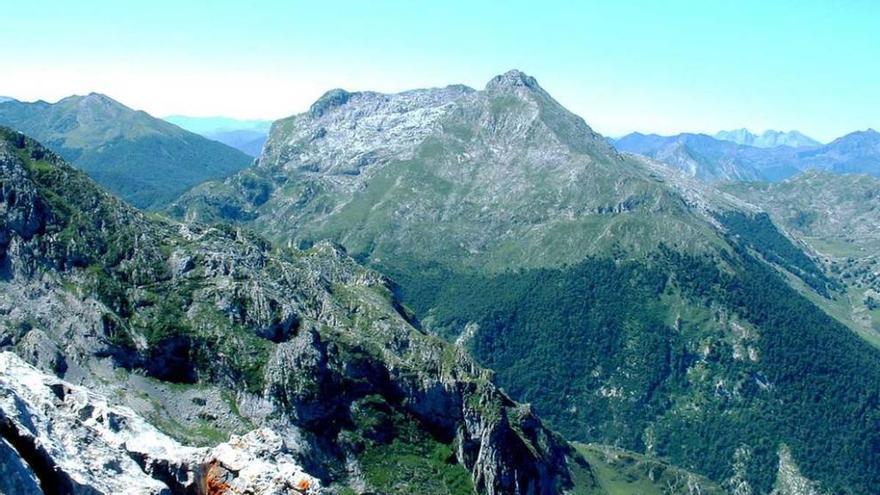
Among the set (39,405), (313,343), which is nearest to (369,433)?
(313,343)

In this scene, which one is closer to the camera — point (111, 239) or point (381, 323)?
point (111, 239)

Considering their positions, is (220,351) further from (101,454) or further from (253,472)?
(101,454)

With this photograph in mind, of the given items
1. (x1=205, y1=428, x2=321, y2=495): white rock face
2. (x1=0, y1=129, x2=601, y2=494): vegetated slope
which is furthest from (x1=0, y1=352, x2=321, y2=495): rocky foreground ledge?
(x1=0, y1=129, x2=601, y2=494): vegetated slope

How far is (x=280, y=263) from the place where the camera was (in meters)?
198

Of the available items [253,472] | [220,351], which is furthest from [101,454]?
[220,351]

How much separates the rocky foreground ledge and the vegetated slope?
9303cm

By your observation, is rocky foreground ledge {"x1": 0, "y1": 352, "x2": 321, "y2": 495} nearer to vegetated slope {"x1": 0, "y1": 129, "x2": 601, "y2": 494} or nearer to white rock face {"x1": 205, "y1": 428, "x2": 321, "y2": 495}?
white rock face {"x1": 205, "y1": 428, "x2": 321, "y2": 495}

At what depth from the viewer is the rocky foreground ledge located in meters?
27.5

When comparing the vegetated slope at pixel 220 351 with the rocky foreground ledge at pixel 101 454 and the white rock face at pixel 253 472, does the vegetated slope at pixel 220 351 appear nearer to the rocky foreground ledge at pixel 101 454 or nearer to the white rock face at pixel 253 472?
the rocky foreground ledge at pixel 101 454

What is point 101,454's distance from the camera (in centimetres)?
3109

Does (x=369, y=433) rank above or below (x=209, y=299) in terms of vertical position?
below

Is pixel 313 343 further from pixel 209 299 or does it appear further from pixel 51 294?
pixel 51 294

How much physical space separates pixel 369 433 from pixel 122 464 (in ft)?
417

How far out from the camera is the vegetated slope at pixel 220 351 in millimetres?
144625
